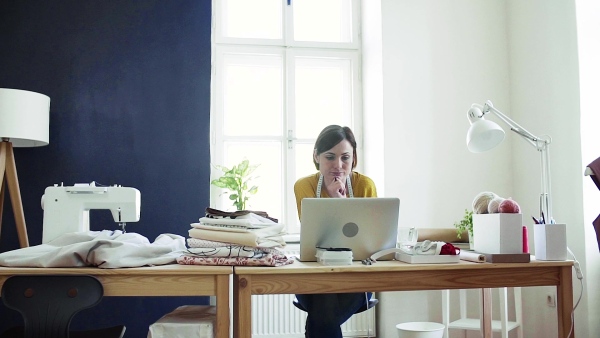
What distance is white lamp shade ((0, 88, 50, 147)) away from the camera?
281 cm

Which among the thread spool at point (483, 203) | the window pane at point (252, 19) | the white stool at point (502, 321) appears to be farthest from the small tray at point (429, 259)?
the window pane at point (252, 19)

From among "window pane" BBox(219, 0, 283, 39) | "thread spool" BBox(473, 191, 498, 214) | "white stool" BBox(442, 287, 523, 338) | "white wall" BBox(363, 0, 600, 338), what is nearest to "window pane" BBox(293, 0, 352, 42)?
"window pane" BBox(219, 0, 283, 39)

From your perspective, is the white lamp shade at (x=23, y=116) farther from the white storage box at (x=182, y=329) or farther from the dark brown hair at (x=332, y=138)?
the white storage box at (x=182, y=329)

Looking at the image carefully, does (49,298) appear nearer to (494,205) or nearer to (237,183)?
(494,205)

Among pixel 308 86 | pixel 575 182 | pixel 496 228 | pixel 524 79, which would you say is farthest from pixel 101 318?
pixel 524 79

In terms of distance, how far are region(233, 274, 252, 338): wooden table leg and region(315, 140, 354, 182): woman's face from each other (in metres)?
0.99

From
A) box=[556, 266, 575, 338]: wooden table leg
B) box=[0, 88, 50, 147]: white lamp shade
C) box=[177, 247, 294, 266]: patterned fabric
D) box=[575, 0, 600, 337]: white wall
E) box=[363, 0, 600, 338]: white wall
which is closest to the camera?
box=[177, 247, 294, 266]: patterned fabric

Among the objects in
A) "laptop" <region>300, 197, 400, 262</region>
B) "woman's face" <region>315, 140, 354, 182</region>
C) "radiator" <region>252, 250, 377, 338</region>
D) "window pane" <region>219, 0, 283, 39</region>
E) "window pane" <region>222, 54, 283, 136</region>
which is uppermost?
"window pane" <region>219, 0, 283, 39</region>

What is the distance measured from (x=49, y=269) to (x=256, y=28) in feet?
9.09

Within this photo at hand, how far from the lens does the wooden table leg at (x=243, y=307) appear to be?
1592 millimetres

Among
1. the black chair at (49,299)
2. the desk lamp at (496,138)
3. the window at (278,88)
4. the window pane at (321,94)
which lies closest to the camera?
the black chair at (49,299)

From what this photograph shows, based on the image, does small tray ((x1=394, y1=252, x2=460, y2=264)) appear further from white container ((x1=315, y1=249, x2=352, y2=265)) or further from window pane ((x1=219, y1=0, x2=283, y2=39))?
window pane ((x1=219, y1=0, x2=283, y2=39))

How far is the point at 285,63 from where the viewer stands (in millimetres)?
3971

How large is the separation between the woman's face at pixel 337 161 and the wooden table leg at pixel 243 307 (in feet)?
3.25
